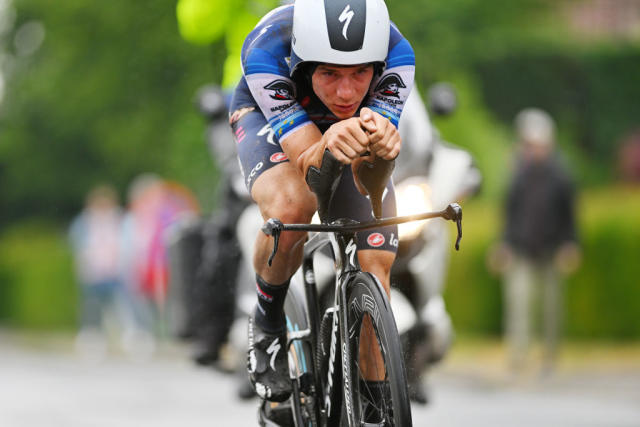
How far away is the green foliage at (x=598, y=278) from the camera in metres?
13.5

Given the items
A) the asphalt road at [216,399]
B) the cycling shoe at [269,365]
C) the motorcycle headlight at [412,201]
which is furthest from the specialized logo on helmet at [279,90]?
the asphalt road at [216,399]

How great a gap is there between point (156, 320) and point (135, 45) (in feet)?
20.0

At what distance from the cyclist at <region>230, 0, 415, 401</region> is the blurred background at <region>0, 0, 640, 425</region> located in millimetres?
→ 4244

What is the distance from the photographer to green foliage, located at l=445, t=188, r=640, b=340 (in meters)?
13.5

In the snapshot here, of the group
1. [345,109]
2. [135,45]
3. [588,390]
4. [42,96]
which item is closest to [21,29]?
[42,96]

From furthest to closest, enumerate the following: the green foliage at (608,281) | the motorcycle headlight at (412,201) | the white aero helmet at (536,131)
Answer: the green foliage at (608,281), the white aero helmet at (536,131), the motorcycle headlight at (412,201)

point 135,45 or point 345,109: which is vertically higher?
point 135,45

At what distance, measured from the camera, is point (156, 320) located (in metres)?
17.9

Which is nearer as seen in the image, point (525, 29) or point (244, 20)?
point (244, 20)

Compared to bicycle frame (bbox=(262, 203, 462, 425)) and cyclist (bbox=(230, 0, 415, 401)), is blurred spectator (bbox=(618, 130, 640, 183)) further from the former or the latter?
cyclist (bbox=(230, 0, 415, 401))

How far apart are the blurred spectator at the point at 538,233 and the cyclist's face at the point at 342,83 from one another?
25.4 ft

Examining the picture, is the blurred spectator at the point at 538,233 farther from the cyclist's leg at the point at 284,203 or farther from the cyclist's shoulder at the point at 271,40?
the cyclist's shoulder at the point at 271,40

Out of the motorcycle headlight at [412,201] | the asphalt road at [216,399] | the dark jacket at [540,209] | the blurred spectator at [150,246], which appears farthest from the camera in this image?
the blurred spectator at [150,246]

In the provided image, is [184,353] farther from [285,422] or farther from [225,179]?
[285,422]
